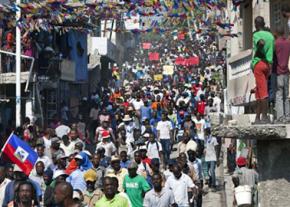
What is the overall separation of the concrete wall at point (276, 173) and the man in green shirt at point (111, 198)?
1820 mm

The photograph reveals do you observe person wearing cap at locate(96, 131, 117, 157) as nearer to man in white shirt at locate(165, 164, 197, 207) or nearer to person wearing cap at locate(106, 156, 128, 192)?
person wearing cap at locate(106, 156, 128, 192)

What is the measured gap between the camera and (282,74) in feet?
31.3

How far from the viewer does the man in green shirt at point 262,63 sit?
927 centimetres

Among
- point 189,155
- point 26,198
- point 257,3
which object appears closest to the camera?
point 26,198

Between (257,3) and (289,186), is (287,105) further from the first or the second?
(257,3)

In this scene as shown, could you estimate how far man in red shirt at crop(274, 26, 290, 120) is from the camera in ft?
31.2

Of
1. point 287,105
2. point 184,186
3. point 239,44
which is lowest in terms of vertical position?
point 184,186

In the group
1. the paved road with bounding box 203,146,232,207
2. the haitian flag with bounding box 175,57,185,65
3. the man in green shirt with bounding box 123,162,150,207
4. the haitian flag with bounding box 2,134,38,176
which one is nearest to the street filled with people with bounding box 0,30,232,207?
the man in green shirt with bounding box 123,162,150,207

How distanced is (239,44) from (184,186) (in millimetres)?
10052

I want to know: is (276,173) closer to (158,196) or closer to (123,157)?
(158,196)

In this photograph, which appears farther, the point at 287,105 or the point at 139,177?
the point at 139,177

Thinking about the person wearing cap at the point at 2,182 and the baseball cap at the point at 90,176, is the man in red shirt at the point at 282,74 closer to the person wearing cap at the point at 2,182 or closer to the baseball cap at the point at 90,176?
the person wearing cap at the point at 2,182

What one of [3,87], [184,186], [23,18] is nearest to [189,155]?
[184,186]

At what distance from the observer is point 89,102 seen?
33719 mm
